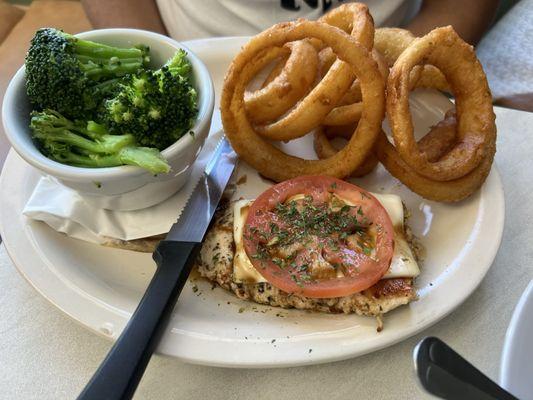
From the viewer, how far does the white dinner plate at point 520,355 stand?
69 cm

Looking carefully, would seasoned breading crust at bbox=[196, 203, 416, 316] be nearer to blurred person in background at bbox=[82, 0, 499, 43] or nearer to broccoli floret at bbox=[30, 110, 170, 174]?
broccoli floret at bbox=[30, 110, 170, 174]

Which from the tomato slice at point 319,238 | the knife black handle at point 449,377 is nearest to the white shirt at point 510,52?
the tomato slice at point 319,238

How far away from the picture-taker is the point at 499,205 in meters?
1.20

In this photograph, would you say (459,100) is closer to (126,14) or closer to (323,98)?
(323,98)

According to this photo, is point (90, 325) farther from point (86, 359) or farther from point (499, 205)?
point (499, 205)

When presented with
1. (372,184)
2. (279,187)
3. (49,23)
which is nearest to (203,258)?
(279,187)

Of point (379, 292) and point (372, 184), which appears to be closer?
point (379, 292)

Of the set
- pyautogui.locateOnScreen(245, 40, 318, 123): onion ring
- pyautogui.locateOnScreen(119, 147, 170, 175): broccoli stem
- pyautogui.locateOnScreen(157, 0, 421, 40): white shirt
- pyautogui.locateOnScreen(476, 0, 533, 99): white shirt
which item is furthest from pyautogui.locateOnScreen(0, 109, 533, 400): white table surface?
pyautogui.locateOnScreen(476, 0, 533, 99): white shirt

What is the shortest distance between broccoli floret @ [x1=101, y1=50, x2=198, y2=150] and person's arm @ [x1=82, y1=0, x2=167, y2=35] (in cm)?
88

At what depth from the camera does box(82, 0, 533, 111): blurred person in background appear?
1741 mm

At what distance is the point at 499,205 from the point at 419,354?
2.20 feet

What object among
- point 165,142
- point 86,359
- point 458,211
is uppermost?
point 165,142

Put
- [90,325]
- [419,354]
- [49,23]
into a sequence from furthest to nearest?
1. [49,23]
2. [90,325]
3. [419,354]

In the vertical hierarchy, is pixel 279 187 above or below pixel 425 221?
above
